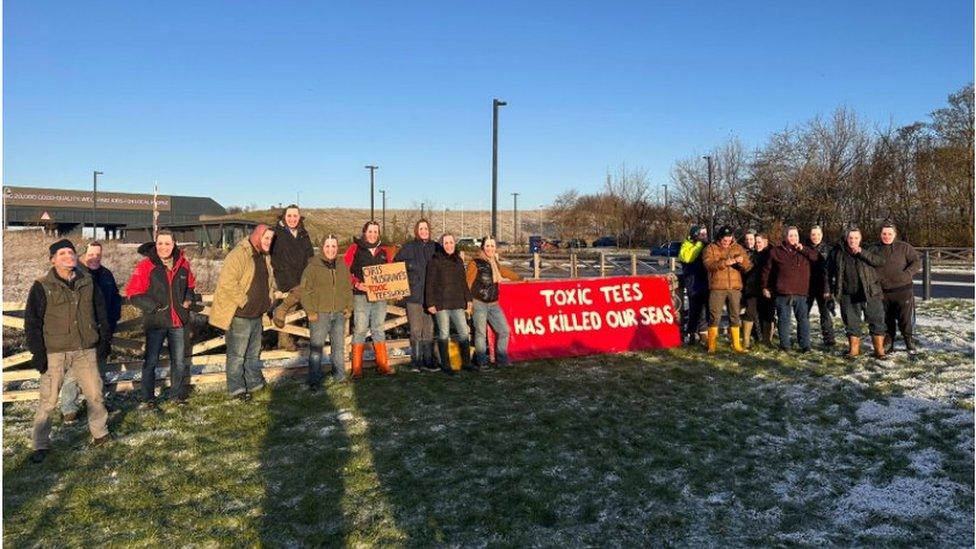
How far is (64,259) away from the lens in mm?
5500

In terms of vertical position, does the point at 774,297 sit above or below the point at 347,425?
above

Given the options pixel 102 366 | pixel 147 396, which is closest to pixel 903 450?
pixel 147 396

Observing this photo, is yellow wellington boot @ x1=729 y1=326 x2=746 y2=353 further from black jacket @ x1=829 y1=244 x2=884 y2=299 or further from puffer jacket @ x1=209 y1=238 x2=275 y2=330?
puffer jacket @ x1=209 y1=238 x2=275 y2=330

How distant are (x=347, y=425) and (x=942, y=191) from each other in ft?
135

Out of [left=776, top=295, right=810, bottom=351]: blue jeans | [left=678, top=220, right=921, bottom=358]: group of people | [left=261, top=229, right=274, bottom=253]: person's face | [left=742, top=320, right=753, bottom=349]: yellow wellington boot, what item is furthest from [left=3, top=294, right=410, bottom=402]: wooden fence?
[left=776, top=295, right=810, bottom=351]: blue jeans

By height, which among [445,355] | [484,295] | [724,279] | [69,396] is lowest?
[69,396]

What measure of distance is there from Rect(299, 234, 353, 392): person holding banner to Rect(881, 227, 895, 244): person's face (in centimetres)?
697

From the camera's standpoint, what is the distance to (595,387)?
7.45m

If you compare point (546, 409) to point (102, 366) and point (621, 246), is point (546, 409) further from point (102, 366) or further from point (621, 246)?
point (621, 246)

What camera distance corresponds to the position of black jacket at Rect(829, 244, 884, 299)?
8547 mm

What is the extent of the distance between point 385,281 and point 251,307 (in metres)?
1.64

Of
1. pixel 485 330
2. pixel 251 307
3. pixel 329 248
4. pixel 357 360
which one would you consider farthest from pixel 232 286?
pixel 485 330

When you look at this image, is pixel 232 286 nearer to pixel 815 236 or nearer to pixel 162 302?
pixel 162 302

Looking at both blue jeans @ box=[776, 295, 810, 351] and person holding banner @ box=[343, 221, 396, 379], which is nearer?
person holding banner @ box=[343, 221, 396, 379]
